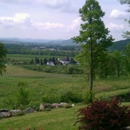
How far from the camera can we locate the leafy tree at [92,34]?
19.8 meters

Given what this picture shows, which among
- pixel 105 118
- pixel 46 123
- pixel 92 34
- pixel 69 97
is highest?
pixel 92 34

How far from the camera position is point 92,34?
65.8ft

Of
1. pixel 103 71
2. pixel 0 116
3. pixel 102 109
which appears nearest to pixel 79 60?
pixel 0 116

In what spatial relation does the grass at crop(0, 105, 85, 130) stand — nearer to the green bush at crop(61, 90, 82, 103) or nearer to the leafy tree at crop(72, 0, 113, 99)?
the green bush at crop(61, 90, 82, 103)

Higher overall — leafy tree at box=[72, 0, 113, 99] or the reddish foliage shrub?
leafy tree at box=[72, 0, 113, 99]

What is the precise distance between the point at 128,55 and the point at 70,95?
5.97 meters

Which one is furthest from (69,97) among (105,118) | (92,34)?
(105,118)

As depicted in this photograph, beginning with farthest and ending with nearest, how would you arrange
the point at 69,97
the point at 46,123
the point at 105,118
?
the point at 69,97, the point at 46,123, the point at 105,118

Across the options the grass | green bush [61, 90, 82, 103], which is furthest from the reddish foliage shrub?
green bush [61, 90, 82, 103]

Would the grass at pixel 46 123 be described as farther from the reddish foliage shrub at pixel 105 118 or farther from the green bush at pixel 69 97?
the green bush at pixel 69 97

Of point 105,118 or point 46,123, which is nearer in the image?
point 105,118

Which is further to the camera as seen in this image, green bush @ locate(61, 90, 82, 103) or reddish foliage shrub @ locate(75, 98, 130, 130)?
green bush @ locate(61, 90, 82, 103)

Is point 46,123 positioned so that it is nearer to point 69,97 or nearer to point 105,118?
point 105,118

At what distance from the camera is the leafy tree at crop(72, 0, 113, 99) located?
19.8 metres
